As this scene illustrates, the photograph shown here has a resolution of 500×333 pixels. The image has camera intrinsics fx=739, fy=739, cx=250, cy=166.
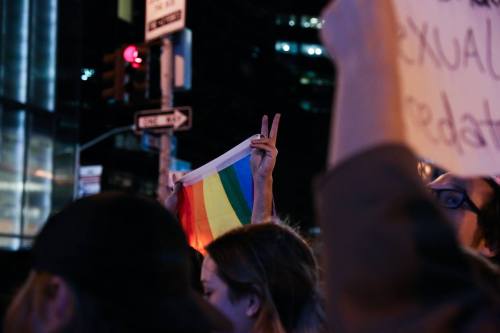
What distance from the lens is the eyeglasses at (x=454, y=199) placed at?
2.37 metres

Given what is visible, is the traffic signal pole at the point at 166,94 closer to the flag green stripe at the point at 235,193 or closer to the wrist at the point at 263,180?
the flag green stripe at the point at 235,193

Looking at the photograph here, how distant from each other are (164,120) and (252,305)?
24.8 feet

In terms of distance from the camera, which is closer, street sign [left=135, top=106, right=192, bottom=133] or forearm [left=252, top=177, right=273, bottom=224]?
forearm [left=252, top=177, right=273, bottom=224]

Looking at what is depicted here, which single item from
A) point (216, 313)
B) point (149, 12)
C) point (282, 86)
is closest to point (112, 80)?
point (149, 12)

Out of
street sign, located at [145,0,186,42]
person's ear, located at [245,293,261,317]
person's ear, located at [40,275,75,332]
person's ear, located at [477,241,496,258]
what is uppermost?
street sign, located at [145,0,186,42]

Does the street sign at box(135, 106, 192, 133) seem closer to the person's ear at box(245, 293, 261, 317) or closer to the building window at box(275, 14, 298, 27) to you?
the person's ear at box(245, 293, 261, 317)

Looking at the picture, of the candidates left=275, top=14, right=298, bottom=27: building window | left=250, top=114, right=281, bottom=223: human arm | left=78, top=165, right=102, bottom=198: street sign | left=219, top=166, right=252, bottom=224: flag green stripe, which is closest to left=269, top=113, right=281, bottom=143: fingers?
left=250, top=114, right=281, bottom=223: human arm

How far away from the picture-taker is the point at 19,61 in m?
15.4

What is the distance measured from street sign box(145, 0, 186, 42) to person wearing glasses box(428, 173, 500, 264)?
8126mm

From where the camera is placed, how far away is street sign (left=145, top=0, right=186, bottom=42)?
1023 centimetres

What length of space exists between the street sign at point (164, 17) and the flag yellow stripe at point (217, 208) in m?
6.83

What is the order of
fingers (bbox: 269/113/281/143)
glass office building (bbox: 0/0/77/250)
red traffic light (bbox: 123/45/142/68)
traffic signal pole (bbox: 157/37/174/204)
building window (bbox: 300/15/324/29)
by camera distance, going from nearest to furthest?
fingers (bbox: 269/113/281/143) → traffic signal pole (bbox: 157/37/174/204) → red traffic light (bbox: 123/45/142/68) → glass office building (bbox: 0/0/77/250) → building window (bbox: 300/15/324/29)

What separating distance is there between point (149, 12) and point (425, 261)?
1027 centimetres

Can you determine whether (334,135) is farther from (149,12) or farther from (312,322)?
(149,12)
